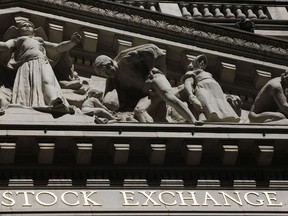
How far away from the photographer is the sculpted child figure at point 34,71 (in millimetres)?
22922

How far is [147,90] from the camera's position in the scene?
78.6ft

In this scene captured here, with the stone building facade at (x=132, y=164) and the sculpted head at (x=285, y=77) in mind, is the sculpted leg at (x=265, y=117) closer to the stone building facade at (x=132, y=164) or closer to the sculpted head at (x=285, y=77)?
the stone building facade at (x=132, y=164)

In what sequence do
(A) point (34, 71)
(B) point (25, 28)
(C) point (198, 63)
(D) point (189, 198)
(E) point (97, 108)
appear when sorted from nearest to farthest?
(D) point (189, 198) → (E) point (97, 108) → (A) point (34, 71) → (C) point (198, 63) → (B) point (25, 28)

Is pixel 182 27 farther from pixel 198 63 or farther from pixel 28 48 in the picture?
pixel 28 48

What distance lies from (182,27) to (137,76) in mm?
1900

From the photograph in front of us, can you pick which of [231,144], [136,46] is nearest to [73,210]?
[231,144]

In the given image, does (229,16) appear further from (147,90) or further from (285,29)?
(147,90)

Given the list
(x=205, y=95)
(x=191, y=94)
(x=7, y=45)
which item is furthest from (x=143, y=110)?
(x=7, y=45)

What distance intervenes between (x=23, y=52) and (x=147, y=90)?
8.52 ft

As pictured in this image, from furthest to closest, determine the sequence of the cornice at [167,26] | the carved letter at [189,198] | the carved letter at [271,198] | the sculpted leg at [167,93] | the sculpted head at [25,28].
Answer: the cornice at [167,26] → the sculpted head at [25,28] → the sculpted leg at [167,93] → the carved letter at [271,198] → the carved letter at [189,198]

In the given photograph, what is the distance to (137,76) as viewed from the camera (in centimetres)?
2419

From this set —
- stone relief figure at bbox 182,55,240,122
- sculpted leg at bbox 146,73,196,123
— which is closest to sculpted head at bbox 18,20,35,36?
sculpted leg at bbox 146,73,196,123

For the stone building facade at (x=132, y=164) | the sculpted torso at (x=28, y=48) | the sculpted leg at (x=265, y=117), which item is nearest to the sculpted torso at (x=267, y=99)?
the sculpted leg at (x=265, y=117)

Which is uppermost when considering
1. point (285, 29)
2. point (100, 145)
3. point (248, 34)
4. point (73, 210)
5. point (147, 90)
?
point (285, 29)
